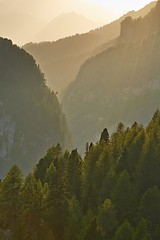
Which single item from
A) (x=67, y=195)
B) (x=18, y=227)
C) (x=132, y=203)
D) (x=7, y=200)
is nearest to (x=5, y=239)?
(x=18, y=227)

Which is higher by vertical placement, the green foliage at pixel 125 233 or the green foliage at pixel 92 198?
the green foliage at pixel 92 198

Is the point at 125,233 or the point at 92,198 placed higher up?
the point at 92,198

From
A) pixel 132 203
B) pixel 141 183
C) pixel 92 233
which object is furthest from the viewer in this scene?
pixel 141 183

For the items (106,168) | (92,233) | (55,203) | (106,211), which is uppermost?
(106,168)

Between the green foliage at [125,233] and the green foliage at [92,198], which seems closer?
the green foliage at [125,233]

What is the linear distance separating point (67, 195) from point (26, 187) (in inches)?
273

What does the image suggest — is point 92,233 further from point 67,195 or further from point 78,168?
point 78,168

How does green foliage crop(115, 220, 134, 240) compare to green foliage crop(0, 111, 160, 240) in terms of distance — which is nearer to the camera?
green foliage crop(115, 220, 134, 240)

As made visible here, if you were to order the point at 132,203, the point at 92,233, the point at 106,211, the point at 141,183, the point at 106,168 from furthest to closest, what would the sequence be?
the point at 106,168, the point at 141,183, the point at 132,203, the point at 106,211, the point at 92,233

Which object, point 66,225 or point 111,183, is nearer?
point 66,225

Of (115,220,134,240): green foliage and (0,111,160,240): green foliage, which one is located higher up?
(0,111,160,240): green foliage

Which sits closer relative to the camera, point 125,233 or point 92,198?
point 125,233

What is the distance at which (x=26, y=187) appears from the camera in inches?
2913

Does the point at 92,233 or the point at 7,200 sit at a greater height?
the point at 7,200
